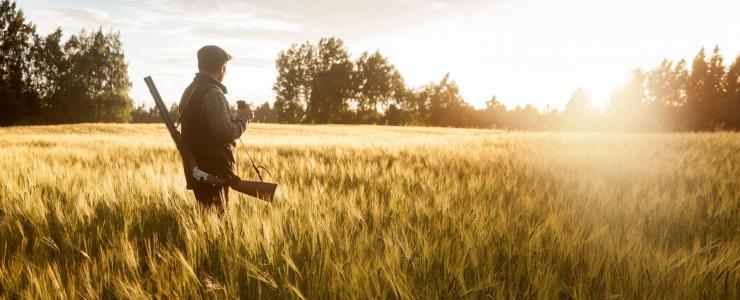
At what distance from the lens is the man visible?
2916 mm

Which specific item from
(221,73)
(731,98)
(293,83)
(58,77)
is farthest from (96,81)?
(731,98)

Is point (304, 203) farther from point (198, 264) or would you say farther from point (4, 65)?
point (4, 65)

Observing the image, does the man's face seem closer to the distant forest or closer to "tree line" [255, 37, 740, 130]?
the distant forest

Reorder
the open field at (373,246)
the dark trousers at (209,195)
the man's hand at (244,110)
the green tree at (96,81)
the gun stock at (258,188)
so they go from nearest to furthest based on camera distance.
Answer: the open field at (373,246) → the gun stock at (258,188) → the dark trousers at (209,195) → the man's hand at (244,110) → the green tree at (96,81)

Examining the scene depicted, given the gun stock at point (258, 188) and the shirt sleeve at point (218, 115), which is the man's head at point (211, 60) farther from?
the gun stock at point (258, 188)

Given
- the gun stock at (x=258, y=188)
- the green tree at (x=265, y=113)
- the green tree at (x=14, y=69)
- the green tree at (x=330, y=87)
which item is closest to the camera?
the gun stock at (x=258, y=188)

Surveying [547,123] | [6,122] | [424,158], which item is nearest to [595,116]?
[547,123]

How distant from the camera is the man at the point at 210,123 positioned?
9.57 feet

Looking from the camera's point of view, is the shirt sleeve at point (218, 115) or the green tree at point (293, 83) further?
the green tree at point (293, 83)

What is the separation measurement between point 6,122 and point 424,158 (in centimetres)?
6176

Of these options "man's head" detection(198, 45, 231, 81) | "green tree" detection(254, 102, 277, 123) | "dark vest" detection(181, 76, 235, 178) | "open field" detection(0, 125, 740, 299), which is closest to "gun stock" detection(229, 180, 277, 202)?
"open field" detection(0, 125, 740, 299)

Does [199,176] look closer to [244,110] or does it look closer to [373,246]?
[244,110]

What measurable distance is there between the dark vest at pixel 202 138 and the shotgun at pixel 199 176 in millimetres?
152

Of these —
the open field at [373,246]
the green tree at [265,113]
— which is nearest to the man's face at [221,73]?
the open field at [373,246]
